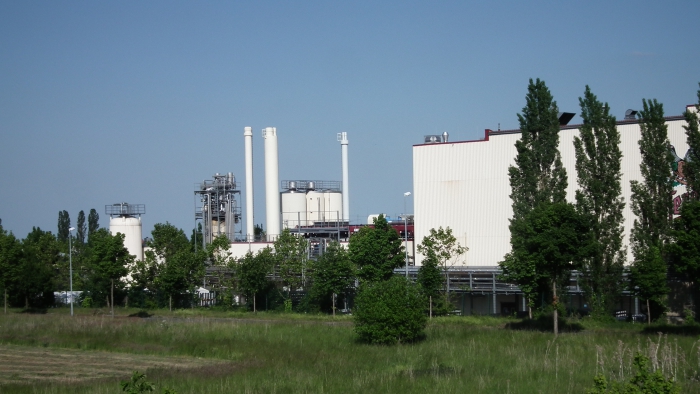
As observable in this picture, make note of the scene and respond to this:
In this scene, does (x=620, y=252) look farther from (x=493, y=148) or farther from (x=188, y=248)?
(x=188, y=248)

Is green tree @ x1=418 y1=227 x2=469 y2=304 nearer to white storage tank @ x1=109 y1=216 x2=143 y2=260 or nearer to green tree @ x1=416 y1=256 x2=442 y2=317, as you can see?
green tree @ x1=416 y1=256 x2=442 y2=317

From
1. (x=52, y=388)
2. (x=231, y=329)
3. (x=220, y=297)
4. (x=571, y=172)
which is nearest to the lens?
(x=52, y=388)

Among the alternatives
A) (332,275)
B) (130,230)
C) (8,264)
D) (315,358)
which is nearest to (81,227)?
(130,230)

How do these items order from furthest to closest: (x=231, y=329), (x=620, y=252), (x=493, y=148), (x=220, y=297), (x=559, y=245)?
(x=220, y=297)
(x=493, y=148)
(x=620, y=252)
(x=231, y=329)
(x=559, y=245)

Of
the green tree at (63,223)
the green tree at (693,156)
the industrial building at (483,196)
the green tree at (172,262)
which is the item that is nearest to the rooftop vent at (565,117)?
the industrial building at (483,196)

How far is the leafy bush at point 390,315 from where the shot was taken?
3209 cm

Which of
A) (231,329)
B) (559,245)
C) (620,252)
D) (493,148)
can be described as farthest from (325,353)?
(493,148)

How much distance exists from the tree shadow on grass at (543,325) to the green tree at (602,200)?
94.5 inches

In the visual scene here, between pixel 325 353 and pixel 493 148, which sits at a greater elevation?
pixel 493 148

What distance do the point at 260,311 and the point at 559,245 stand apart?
25081 mm

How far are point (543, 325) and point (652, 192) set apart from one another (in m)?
9.61

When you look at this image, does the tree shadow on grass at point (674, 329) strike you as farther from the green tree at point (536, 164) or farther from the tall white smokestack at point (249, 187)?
the tall white smokestack at point (249, 187)

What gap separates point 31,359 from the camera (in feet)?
100

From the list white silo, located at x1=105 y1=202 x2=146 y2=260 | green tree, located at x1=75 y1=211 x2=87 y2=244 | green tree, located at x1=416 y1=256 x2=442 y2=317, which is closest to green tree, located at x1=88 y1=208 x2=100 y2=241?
green tree, located at x1=75 y1=211 x2=87 y2=244
